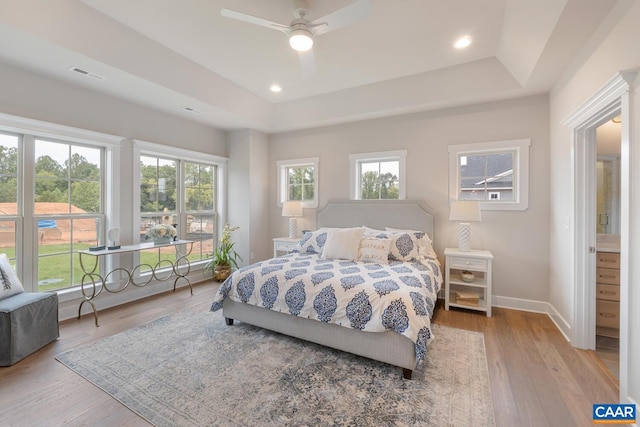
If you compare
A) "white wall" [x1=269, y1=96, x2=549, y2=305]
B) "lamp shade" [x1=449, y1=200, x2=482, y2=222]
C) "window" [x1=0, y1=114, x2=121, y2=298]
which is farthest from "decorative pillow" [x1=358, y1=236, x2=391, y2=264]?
"window" [x1=0, y1=114, x2=121, y2=298]

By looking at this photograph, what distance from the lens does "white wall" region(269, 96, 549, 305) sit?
3480 mm

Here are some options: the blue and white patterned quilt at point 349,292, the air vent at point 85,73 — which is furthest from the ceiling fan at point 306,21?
the blue and white patterned quilt at point 349,292

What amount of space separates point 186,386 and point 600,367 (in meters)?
3.27

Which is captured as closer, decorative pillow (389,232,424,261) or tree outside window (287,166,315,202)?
decorative pillow (389,232,424,261)

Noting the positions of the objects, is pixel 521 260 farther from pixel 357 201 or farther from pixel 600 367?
pixel 357 201

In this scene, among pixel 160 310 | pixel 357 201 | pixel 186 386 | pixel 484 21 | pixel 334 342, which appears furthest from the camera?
pixel 357 201

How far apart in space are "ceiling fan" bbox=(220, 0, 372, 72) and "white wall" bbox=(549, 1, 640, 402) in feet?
5.59

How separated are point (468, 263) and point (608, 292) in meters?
1.24

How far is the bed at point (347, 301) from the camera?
2.14 metres

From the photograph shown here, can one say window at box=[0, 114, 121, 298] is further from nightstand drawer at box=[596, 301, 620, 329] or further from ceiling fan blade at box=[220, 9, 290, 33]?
nightstand drawer at box=[596, 301, 620, 329]

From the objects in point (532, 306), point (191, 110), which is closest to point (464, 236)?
point (532, 306)

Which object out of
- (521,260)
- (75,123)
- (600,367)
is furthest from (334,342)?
(75,123)

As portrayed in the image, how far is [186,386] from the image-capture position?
2043 mm

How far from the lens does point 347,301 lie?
2.34m
